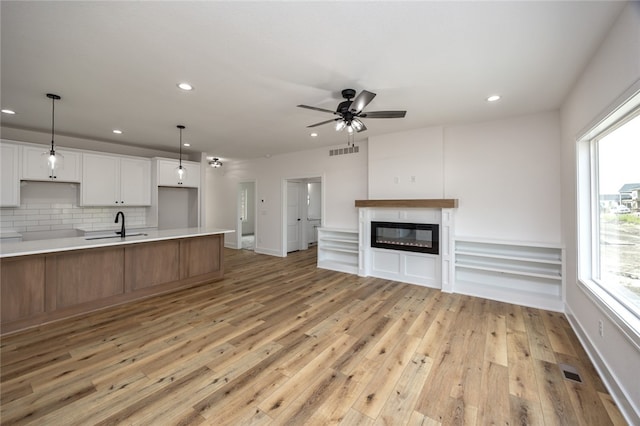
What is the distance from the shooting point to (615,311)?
77.8 inches

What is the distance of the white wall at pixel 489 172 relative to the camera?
3.82 meters

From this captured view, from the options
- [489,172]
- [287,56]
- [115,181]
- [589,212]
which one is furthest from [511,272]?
[115,181]

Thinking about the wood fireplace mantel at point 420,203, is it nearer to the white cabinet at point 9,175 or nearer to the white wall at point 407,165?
the white wall at point 407,165

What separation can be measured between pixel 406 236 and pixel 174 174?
208 inches

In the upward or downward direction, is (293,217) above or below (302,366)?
above

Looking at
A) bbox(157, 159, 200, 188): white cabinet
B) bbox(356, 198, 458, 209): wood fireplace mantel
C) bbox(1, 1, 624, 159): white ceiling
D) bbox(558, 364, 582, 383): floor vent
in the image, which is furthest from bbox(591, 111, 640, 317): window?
bbox(157, 159, 200, 188): white cabinet

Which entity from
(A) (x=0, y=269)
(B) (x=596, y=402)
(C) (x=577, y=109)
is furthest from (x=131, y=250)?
(C) (x=577, y=109)

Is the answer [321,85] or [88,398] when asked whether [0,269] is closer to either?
[88,398]

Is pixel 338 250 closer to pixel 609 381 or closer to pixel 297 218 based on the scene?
pixel 297 218

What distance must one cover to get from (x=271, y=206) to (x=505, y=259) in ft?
17.5

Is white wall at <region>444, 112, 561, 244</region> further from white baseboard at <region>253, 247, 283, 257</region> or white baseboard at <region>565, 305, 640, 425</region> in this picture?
white baseboard at <region>253, 247, 283, 257</region>

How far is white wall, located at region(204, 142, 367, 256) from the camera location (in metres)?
5.81

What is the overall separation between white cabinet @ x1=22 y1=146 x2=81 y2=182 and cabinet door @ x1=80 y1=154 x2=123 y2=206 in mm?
130

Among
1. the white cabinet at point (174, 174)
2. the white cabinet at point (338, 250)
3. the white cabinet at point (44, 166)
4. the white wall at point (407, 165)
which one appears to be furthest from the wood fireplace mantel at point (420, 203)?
the white cabinet at point (44, 166)
